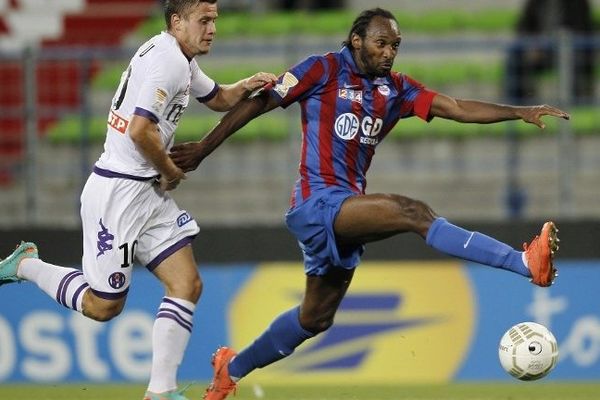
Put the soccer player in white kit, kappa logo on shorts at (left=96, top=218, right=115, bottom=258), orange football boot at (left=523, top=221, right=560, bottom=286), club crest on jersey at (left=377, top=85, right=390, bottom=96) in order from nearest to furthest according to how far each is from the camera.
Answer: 1. orange football boot at (left=523, top=221, right=560, bottom=286)
2. the soccer player in white kit
3. kappa logo on shorts at (left=96, top=218, right=115, bottom=258)
4. club crest on jersey at (left=377, top=85, right=390, bottom=96)

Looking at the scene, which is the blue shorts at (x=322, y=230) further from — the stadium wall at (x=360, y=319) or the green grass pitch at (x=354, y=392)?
the stadium wall at (x=360, y=319)

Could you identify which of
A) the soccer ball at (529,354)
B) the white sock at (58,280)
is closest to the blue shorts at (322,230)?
the soccer ball at (529,354)

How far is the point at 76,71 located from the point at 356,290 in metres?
→ 3.96

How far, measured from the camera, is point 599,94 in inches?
556

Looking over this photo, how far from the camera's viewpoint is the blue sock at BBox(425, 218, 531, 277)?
291 inches

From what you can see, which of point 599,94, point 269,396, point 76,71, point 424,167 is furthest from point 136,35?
point 269,396

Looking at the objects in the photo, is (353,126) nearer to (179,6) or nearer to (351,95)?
(351,95)

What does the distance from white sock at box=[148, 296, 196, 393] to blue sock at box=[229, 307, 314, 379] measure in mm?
800

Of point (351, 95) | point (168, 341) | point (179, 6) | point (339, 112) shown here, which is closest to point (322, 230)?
point (339, 112)

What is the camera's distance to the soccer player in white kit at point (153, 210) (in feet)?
25.0

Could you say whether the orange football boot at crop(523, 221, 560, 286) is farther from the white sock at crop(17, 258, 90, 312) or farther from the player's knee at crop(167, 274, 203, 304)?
the white sock at crop(17, 258, 90, 312)

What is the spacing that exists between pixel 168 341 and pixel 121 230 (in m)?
0.68

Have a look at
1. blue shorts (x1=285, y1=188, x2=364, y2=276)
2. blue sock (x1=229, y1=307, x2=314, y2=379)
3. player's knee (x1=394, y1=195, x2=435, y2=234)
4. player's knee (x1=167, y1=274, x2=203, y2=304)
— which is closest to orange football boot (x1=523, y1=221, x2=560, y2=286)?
player's knee (x1=394, y1=195, x2=435, y2=234)

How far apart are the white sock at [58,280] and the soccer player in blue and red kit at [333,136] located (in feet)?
3.04
